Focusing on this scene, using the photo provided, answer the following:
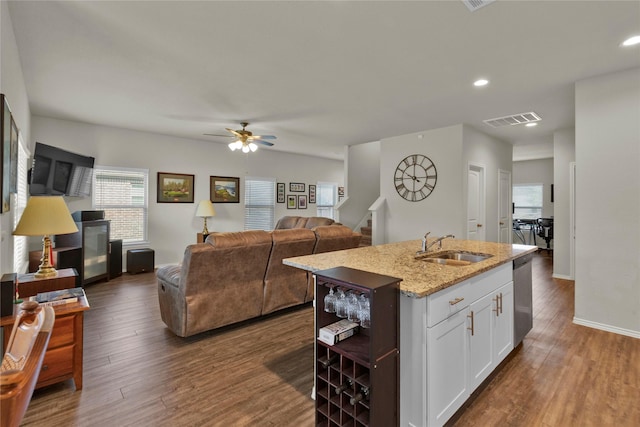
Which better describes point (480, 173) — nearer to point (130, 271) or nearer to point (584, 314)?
point (584, 314)

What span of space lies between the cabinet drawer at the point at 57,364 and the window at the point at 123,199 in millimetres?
4186

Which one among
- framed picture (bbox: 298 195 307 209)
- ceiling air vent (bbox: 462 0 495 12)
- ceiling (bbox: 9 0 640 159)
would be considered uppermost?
ceiling (bbox: 9 0 640 159)

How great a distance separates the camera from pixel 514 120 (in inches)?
193

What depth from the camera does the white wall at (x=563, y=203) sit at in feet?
17.5

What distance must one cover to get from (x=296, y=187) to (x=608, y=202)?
657cm

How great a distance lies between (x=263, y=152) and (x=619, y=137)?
6.61 m

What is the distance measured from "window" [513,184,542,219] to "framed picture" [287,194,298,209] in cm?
675

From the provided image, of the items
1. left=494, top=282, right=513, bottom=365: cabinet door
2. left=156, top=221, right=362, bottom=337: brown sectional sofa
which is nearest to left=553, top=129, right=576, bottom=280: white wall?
left=494, top=282, right=513, bottom=365: cabinet door

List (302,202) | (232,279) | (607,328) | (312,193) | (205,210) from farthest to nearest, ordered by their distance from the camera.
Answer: (312,193) → (302,202) → (205,210) → (607,328) → (232,279)

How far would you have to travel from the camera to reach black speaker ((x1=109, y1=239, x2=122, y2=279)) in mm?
5332

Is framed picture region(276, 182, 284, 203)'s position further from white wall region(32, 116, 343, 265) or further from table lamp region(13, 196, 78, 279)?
table lamp region(13, 196, 78, 279)

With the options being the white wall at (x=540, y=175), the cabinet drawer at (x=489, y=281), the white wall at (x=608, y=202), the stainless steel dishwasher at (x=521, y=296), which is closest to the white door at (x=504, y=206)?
the white wall at (x=608, y=202)

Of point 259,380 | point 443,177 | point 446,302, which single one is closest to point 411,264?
point 446,302

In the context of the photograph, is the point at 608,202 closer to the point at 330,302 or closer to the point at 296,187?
the point at 330,302
